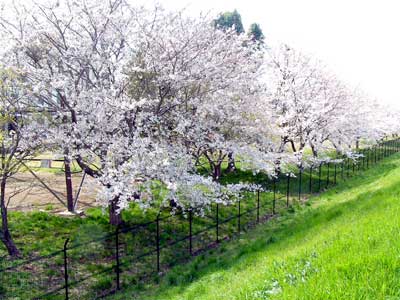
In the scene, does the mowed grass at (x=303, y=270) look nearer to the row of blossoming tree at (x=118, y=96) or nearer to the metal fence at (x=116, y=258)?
the metal fence at (x=116, y=258)

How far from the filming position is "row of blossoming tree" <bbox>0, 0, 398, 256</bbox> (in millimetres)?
8539

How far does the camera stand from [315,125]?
1805cm

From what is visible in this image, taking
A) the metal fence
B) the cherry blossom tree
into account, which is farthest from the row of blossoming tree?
the metal fence

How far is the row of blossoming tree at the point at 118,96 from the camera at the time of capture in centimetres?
854

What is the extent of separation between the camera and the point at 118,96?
9.53m

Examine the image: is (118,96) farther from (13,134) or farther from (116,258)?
(116,258)

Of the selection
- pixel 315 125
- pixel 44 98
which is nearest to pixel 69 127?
pixel 44 98

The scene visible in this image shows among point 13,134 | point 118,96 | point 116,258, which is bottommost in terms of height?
point 116,258

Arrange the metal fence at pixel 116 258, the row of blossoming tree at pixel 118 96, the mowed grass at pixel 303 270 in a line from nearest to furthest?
the mowed grass at pixel 303 270 < the metal fence at pixel 116 258 < the row of blossoming tree at pixel 118 96

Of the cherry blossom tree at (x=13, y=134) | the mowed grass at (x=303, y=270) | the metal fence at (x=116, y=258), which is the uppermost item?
the cherry blossom tree at (x=13, y=134)

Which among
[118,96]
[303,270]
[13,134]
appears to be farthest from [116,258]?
[303,270]

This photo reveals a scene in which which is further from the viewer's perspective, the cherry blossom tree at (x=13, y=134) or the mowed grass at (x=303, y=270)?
the cherry blossom tree at (x=13, y=134)

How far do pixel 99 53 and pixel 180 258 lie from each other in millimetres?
5577

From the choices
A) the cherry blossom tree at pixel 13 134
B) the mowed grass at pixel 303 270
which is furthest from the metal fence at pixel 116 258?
the cherry blossom tree at pixel 13 134
